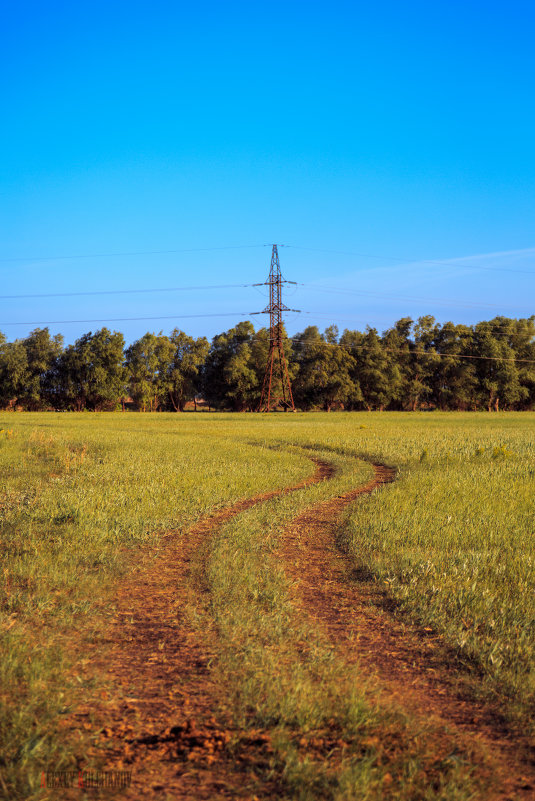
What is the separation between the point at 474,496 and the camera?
47.8ft

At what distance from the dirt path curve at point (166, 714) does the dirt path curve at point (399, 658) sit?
1.38 m

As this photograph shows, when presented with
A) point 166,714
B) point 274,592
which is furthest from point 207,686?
point 274,592

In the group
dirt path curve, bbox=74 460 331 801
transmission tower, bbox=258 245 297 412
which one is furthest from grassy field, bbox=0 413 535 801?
transmission tower, bbox=258 245 297 412

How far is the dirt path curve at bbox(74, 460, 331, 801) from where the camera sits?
3.70 m

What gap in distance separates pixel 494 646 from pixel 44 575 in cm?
568

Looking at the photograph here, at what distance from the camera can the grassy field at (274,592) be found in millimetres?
3996

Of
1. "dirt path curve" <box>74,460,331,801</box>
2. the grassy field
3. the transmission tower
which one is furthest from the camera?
the transmission tower

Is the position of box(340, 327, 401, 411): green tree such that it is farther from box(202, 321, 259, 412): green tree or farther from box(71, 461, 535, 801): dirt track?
box(71, 461, 535, 801): dirt track

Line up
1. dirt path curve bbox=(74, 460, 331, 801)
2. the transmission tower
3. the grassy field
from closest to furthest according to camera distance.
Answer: dirt path curve bbox=(74, 460, 331, 801), the grassy field, the transmission tower

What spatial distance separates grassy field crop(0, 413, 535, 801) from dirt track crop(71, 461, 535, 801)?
21 cm

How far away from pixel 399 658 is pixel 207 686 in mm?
1936

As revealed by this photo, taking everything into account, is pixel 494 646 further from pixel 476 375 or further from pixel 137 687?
pixel 476 375

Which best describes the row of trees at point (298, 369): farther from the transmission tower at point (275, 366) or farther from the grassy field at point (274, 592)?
the grassy field at point (274, 592)

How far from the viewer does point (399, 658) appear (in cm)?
559
